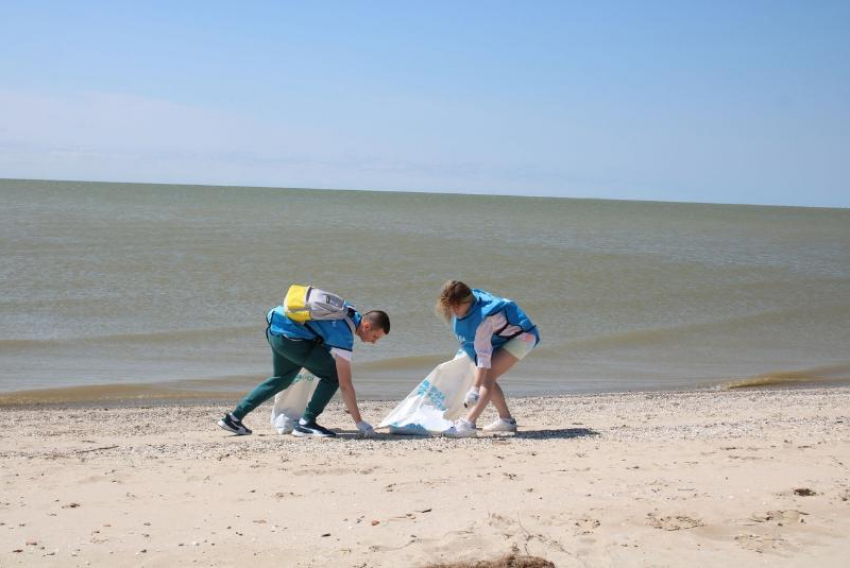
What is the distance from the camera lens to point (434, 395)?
7352 millimetres

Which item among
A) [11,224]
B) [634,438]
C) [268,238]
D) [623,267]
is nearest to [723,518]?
[634,438]

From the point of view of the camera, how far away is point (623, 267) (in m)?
25.9

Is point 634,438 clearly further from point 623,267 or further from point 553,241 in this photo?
point 553,241

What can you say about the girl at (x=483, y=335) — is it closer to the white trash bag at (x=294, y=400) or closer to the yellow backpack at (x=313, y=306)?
the yellow backpack at (x=313, y=306)

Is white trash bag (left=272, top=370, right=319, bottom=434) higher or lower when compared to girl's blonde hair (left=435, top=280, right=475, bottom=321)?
lower

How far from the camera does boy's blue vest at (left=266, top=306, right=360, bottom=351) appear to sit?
6848 millimetres

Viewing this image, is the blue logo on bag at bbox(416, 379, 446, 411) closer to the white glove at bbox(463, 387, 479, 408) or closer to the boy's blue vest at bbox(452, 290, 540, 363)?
the white glove at bbox(463, 387, 479, 408)

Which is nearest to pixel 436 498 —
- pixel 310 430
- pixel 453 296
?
pixel 453 296

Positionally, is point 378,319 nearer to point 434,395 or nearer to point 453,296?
point 453,296

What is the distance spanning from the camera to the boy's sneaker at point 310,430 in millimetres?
7098

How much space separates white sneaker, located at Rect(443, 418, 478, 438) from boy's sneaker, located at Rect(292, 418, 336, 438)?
0.89 m

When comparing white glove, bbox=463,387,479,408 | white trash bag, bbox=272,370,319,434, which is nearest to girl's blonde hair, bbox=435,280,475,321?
white glove, bbox=463,387,479,408

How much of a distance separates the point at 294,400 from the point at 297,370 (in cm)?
41

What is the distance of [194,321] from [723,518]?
38.6 ft
